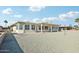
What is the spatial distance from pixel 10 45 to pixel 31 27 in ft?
1.14

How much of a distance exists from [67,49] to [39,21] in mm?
495

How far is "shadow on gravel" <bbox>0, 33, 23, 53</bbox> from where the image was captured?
156 inches

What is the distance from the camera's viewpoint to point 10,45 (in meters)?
3.97

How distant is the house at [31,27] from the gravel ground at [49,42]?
0.05 meters

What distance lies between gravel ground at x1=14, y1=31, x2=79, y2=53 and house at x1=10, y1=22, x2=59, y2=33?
0.17ft

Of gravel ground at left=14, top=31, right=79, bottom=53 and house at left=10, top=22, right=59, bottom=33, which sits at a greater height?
house at left=10, top=22, right=59, bottom=33

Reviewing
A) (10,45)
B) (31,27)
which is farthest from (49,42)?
(10,45)

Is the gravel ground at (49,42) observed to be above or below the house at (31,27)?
below

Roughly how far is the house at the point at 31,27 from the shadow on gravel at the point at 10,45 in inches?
3.9

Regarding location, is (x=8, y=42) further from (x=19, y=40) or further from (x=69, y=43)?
(x=69, y=43)

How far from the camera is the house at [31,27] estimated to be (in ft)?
13.1

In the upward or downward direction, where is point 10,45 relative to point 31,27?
downward

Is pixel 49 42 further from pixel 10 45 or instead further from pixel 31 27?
pixel 10 45
